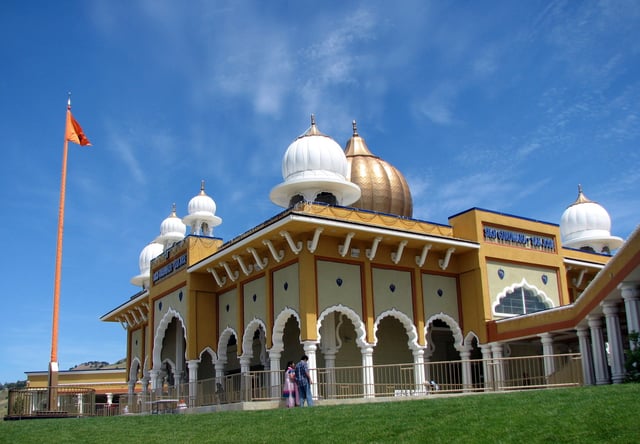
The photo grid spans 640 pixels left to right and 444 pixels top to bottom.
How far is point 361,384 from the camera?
20.0 meters

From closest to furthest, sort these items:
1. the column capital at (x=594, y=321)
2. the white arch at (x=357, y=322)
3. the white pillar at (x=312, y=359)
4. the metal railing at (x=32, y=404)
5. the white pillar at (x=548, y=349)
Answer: the column capital at (x=594, y=321) < the metal railing at (x=32, y=404) < the white pillar at (x=312, y=359) < the white pillar at (x=548, y=349) < the white arch at (x=357, y=322)

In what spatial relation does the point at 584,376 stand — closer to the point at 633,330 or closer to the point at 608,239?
the point at 633,330

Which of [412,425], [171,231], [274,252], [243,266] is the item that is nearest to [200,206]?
[171,231]

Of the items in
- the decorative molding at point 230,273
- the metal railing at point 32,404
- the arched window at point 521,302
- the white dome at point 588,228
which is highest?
the white dome at point 588,228

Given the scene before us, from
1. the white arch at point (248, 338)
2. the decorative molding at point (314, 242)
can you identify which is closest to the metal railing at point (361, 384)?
the white arch at point (248, 338)

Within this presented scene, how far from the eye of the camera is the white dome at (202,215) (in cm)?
3319

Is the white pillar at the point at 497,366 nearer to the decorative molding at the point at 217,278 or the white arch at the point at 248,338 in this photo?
the white arch at the point at 248,338

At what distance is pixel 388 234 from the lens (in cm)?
2205

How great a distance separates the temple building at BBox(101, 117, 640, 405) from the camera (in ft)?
69.5

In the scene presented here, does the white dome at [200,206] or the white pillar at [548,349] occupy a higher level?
the white dome at [200,206]

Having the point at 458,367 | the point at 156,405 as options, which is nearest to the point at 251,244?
the point at 156,405

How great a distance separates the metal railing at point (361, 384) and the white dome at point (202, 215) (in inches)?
341

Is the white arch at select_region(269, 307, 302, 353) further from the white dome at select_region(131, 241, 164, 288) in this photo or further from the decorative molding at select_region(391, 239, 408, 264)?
the white dome at select_region(131, 241, 164, 288)

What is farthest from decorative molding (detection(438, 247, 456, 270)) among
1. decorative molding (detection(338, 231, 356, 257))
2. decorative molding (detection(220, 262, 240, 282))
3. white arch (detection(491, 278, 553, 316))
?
decorative molding (detection(220, 262, 240, 282))
